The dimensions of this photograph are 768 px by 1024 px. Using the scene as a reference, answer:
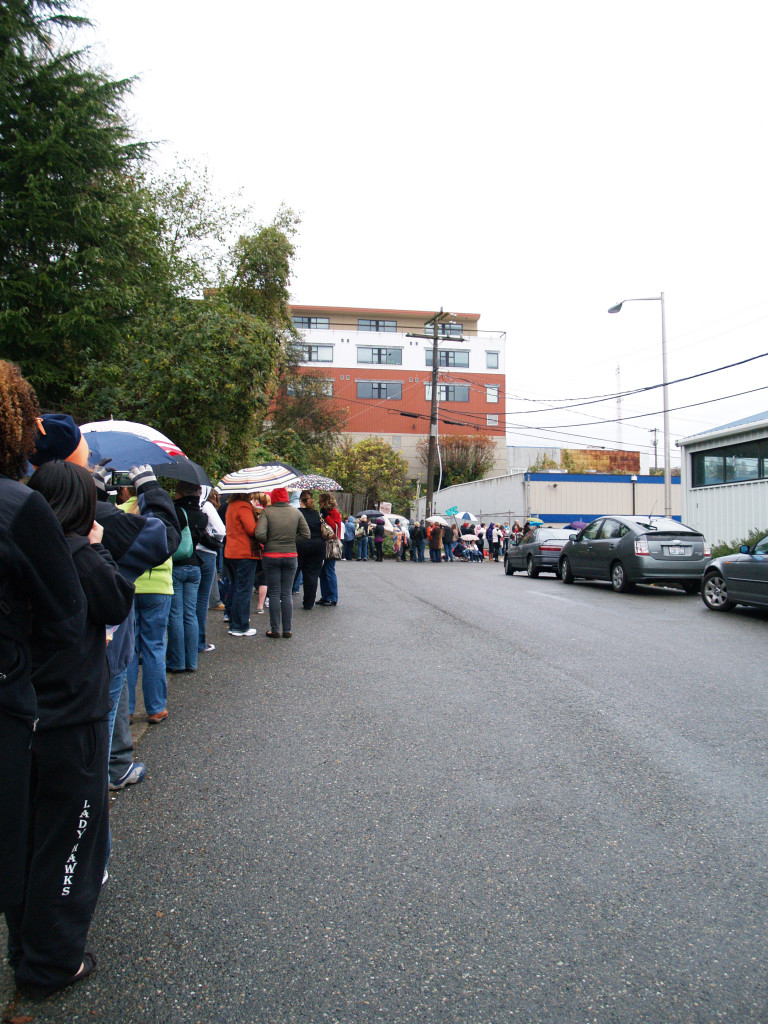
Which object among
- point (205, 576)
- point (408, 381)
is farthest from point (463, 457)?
point (205, 576)

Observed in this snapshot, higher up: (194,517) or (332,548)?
(194,517)

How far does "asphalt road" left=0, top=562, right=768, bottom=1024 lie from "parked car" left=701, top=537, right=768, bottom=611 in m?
5.30

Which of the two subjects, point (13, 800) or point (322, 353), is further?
point (322, 353)

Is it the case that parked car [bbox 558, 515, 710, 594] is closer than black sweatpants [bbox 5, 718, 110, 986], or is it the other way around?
black sweatpants [bbox 5, 718, 110, 986]

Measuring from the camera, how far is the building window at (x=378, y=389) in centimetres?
6688

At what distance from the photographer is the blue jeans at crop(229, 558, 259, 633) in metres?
9.49

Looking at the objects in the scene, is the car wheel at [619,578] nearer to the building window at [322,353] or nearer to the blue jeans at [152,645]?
the blue jeans at [152,645]

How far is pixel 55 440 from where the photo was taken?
2.81 m

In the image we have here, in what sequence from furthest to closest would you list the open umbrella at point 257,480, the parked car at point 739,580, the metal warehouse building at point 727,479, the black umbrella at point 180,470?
the metal warehouse building at point 727,479 < the open umbrella at point 257,480 < the parked car at point 739,580 < the black umbrella at point 180,470

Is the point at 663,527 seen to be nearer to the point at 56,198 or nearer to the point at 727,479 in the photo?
the point at 727,479

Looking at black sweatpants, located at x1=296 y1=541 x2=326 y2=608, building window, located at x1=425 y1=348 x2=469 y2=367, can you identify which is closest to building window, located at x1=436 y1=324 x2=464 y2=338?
building window, located at x1=425 y1=348 x2=469 y2=367

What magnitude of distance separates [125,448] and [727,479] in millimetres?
18576

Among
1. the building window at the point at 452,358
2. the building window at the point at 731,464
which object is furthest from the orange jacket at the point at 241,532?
the building window at the point at 452,358

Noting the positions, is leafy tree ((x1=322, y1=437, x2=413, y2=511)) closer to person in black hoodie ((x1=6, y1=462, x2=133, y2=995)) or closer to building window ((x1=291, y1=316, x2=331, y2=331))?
building window ((x1=291, y1=316, x2=331, y2=331))
